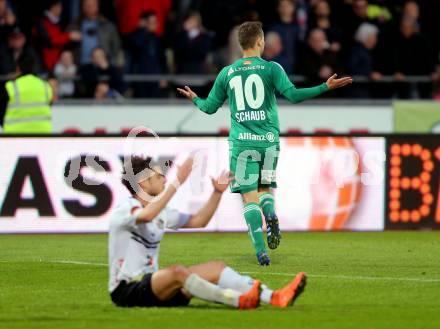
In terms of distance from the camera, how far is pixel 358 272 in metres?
12.2

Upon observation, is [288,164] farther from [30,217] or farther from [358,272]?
[358,272]

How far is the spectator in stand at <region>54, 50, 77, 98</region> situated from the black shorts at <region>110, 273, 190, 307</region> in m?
11.7

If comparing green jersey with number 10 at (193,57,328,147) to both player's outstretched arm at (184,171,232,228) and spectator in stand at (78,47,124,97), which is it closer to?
player's outstretched arm at (184,171,232,228)

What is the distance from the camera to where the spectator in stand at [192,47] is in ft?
69.3

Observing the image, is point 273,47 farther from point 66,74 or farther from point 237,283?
point 237,283

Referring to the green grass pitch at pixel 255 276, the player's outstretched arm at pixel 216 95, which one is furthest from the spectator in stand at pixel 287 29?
the player's outstretched arm at pixel 216 95

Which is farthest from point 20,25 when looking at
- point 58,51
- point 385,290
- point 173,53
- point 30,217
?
point 385,290

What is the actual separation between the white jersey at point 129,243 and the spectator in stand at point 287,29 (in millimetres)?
12367

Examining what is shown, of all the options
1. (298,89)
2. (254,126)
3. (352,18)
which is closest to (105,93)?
(352,18)

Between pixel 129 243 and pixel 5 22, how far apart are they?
12.0m

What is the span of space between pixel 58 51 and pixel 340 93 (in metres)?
4.83

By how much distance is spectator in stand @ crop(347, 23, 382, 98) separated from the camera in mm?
21797

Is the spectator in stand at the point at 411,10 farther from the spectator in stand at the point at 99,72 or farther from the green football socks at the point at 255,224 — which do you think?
the green football socks at the point at 255,224

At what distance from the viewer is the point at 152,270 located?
365 inches
